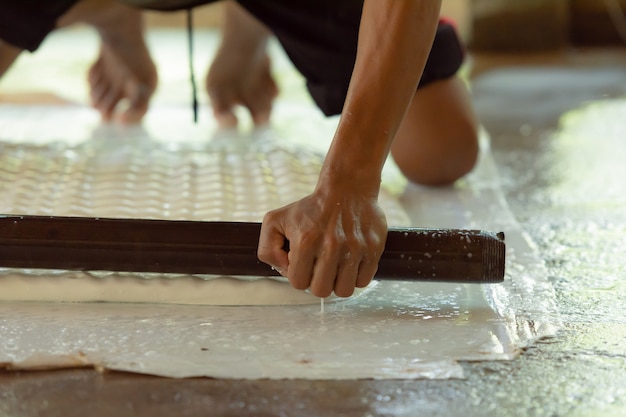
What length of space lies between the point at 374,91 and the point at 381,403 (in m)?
0.35

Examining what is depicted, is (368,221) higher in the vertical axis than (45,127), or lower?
higher

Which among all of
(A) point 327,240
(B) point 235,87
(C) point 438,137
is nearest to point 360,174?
(A) point 327,240

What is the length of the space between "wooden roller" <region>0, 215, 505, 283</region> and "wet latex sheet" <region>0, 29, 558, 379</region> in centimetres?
5

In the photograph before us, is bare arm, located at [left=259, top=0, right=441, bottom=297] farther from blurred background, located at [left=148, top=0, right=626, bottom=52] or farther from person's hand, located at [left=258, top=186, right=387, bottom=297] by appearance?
blurred background, located at [left=148, top=0, right=626, bottom=52]

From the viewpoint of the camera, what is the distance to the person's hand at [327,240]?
34.7 inches

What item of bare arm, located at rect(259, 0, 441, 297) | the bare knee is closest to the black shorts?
the bare knee

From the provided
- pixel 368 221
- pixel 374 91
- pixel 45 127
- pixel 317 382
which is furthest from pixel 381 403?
pixel 45 127

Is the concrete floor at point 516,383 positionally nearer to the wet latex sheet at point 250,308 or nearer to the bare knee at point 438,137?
the wet latex sheet at point 250,308

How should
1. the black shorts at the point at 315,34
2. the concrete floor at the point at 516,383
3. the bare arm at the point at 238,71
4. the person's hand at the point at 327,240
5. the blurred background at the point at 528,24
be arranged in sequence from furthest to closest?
the blurred background at the point at 528,24 < the bare arm at the point at 238,71 < the black shorts at the point at 315,34 < the person's hand at the point at 327,240 < the concrete floor at the point at 516,383

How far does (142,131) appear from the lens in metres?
1.79

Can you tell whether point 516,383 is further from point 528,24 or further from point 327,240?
point 528,24

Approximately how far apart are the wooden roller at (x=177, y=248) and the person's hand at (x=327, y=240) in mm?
44

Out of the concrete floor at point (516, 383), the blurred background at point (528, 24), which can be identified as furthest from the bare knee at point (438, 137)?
the blurred background at point (528, 24)

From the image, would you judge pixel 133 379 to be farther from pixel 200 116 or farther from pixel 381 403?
pixel 200 116
